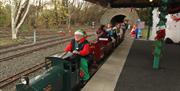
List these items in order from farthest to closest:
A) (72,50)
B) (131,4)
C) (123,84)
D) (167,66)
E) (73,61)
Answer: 1. (131,4)
2. (167,66)
3. (123,84)
4. (72,50)
5. (73,61)

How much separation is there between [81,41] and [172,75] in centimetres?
409

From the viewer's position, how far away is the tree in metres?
29.1

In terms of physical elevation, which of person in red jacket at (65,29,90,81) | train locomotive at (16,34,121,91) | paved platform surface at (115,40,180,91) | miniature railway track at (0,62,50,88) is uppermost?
person in red jacket at (65,29,90,81)

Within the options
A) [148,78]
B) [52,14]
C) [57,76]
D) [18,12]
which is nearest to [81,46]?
[57,76]

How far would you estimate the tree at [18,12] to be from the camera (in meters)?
29.1

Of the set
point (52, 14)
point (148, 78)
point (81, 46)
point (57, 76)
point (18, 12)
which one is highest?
point (52, 14)

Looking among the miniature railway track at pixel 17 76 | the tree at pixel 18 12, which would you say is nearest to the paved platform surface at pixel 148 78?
the miniature railway track at pixel 17 76

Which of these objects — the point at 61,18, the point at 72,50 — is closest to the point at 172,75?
the point at 72,50

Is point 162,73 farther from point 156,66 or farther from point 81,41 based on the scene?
point 81,41

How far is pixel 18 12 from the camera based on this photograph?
29.3 meters

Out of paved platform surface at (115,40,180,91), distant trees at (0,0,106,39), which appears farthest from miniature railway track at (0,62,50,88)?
distant trees at (0,0,106,39)

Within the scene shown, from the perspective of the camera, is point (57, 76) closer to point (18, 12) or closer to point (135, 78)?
point (135, 78)

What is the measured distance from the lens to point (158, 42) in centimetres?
1066

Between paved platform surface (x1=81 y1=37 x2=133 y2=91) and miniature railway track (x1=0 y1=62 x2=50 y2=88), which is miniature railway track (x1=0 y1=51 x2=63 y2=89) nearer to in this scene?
miniature railway track (x1=0 y1=62 x2=50 y2=88)
